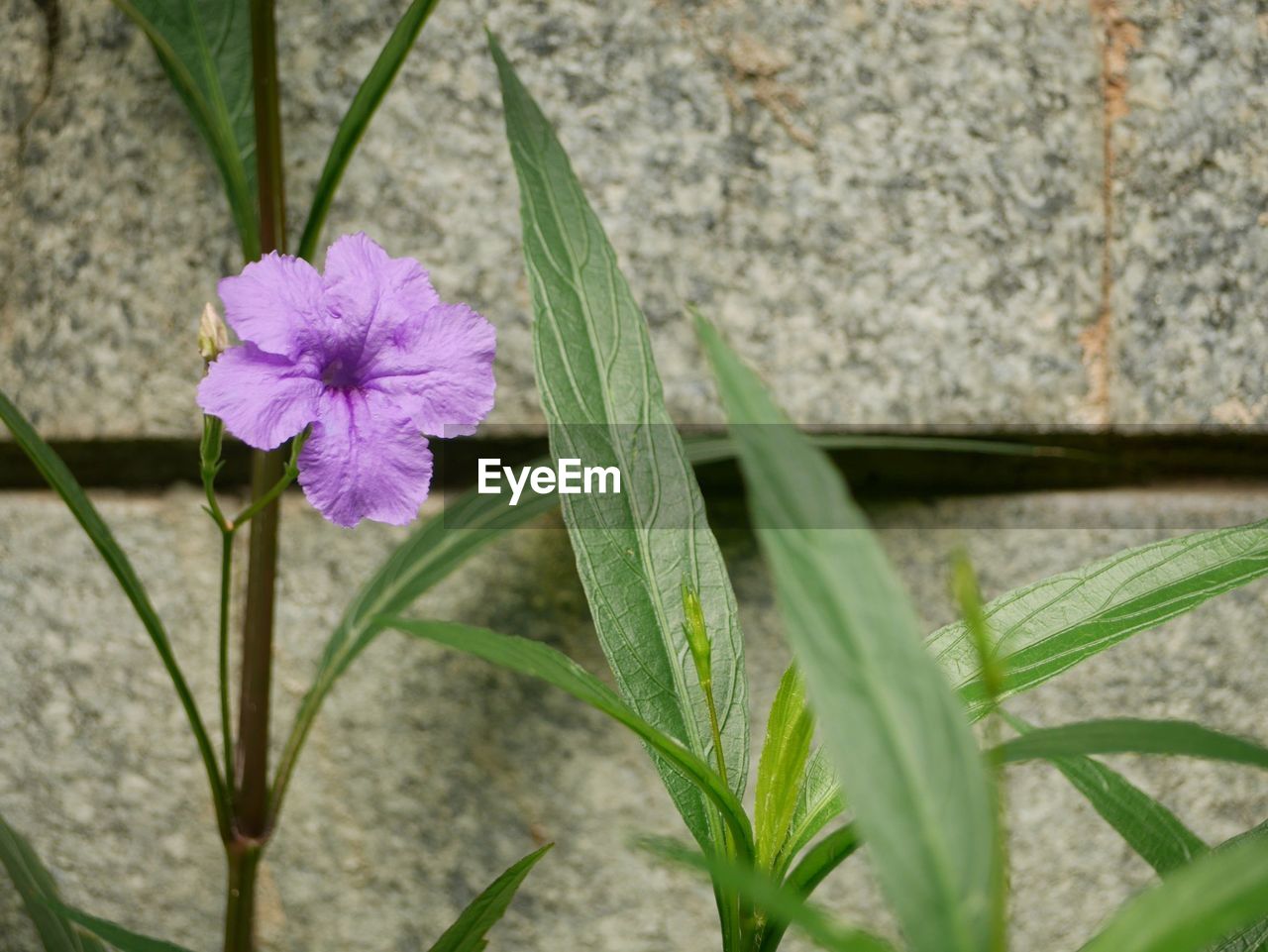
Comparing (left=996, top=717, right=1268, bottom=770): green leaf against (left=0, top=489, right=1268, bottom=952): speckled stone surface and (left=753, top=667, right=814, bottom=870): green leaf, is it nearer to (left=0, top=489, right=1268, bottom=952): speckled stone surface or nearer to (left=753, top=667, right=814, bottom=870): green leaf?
(left=753, top=667, right=814, bottom=870): green leaf

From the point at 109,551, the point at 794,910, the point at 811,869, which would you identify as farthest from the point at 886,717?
the point at 109,551

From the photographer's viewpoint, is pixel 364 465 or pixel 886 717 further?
pixel 364 465

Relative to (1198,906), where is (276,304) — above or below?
above

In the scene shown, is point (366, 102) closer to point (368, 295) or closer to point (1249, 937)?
point (368, 295)

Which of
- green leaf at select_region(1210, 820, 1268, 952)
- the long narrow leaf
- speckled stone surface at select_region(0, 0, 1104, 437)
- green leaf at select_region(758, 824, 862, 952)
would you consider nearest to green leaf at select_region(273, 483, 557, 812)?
the long narrow leaf

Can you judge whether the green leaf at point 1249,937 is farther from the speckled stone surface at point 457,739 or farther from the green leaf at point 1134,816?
the speckled stone surface at point 457,739

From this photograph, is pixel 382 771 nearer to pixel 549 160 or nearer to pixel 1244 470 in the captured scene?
pixel 549 160

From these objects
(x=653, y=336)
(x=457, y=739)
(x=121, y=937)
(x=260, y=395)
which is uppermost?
(x=653, y=336)
